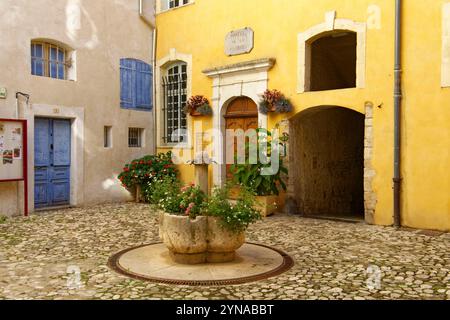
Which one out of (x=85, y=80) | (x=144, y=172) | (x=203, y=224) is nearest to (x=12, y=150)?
(x=85, y=80)

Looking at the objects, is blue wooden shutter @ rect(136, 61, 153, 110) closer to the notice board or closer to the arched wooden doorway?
the arched wooden doorway

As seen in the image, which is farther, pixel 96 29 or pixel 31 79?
pixel 96 29

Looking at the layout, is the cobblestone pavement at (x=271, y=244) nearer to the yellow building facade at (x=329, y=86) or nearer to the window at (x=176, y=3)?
the yellow building facade at (x=329, y=86)

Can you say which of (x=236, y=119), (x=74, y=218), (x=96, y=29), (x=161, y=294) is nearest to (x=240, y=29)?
(x=236, y=119)

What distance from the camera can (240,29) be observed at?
9.20 meters

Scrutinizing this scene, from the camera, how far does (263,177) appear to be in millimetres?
8141

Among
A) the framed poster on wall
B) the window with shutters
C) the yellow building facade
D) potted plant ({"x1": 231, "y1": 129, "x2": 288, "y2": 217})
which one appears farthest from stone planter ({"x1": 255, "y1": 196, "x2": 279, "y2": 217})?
the window with shutters

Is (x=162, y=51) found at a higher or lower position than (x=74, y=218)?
higher

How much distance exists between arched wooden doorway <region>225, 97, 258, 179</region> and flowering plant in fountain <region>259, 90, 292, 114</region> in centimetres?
58

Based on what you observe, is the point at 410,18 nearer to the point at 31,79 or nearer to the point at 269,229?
the point at 269,229

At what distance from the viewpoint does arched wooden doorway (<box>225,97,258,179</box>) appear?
9.25 m

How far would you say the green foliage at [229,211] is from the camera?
4523 millimetres

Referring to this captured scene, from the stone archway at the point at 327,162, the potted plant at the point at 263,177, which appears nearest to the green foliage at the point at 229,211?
the potted plant at the point at 263,177

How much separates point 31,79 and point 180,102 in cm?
351
